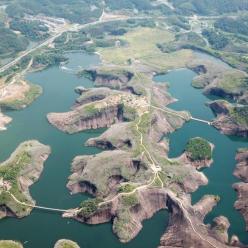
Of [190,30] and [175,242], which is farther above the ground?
[175,242]

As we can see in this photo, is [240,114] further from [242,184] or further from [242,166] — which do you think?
[242,184]

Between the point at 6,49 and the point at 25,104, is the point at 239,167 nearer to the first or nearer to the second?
the point at 25,104

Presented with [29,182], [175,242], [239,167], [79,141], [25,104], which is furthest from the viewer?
[25,104]

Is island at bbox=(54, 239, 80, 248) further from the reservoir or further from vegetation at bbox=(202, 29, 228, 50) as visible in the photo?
vegetation at bbox=(202, 29, 228, 50)

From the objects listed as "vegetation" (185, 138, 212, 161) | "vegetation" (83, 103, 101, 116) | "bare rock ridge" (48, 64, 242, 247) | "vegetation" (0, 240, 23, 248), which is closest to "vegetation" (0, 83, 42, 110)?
"bare rock ridge" (48, 64, 242, 247)

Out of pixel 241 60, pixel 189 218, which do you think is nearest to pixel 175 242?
pixel 189 218

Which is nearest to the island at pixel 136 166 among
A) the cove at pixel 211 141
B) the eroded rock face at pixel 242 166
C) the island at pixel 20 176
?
the cove at pixel 211 141

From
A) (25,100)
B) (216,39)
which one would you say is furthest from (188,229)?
(216,39)

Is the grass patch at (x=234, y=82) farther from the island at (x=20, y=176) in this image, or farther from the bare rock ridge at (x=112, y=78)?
the island at (x=20, y=176)
